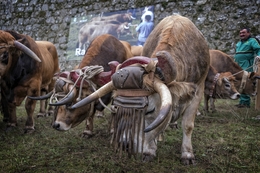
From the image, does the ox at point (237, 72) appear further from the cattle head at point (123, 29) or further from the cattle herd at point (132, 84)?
the cattle head at point (123, 29)

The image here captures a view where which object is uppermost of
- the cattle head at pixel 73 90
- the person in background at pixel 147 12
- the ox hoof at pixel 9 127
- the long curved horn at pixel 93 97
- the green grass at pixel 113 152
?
the person in background at pixel 147 12

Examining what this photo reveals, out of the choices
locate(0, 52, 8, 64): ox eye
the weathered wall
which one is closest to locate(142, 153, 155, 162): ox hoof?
locate(0, 52, 8, 64): ox eye

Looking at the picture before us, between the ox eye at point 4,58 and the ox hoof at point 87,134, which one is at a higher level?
the ox eye at point 4,58

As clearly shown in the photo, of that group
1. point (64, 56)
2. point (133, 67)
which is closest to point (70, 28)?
point (64, 56)

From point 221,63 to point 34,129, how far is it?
Result: 15.6 feet

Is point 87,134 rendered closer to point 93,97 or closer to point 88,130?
point 88,130

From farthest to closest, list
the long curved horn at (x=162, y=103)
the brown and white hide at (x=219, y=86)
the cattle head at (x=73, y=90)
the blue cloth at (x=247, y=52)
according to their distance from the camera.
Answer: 1. the blue cloth at (x=247, y=52)
2. the brown and white hide at (x=219, y=86)
3. the cattle head at (x=73, y=90)
4. the long curved horn at (x=162, y=103)

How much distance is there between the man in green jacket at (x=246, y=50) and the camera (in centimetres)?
677

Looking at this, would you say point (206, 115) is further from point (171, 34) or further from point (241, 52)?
point (171, 34)

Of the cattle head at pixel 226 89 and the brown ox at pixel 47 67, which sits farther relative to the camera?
the cattle head at pixel 226 89

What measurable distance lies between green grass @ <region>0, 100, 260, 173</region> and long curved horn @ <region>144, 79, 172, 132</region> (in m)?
1.17

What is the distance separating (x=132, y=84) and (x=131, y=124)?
1.03 feet

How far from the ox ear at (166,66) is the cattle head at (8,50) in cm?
246

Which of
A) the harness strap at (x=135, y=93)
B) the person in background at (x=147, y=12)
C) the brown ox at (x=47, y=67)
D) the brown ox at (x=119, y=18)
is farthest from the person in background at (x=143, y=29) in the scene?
the harness strap at (x=135, y=93)
